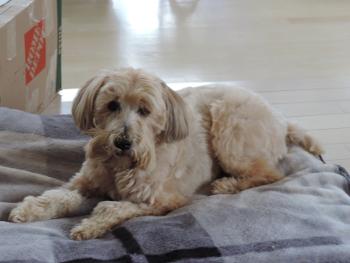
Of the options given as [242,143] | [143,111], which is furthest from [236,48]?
[143,111]

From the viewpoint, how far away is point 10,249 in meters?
1.85

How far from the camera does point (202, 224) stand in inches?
82.0

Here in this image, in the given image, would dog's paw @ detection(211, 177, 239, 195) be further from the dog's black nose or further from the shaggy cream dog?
the dog's black nose

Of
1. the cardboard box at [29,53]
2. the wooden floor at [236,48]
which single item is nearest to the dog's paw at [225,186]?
the wooden floor at [236,48]

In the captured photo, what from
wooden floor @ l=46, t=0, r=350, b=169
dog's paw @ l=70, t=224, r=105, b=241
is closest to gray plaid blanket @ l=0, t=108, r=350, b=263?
dog's paw @ l=70, t=224, r=105, b=241

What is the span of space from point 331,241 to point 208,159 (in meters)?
0.60

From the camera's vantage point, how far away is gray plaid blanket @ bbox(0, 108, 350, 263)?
193cm

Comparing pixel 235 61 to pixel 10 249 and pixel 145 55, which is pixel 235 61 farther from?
pixel 10 249

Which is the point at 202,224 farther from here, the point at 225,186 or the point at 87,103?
the point at 87,103

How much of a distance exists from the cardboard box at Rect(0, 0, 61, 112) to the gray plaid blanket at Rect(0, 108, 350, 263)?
40cm

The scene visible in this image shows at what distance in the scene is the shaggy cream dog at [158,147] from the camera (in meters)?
2.04

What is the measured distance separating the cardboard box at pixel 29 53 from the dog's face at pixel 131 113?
85 cm

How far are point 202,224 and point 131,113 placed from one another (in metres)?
0.45

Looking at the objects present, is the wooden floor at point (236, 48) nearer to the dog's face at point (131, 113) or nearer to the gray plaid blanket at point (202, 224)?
the gray plaid blanket at point (202, 224)
